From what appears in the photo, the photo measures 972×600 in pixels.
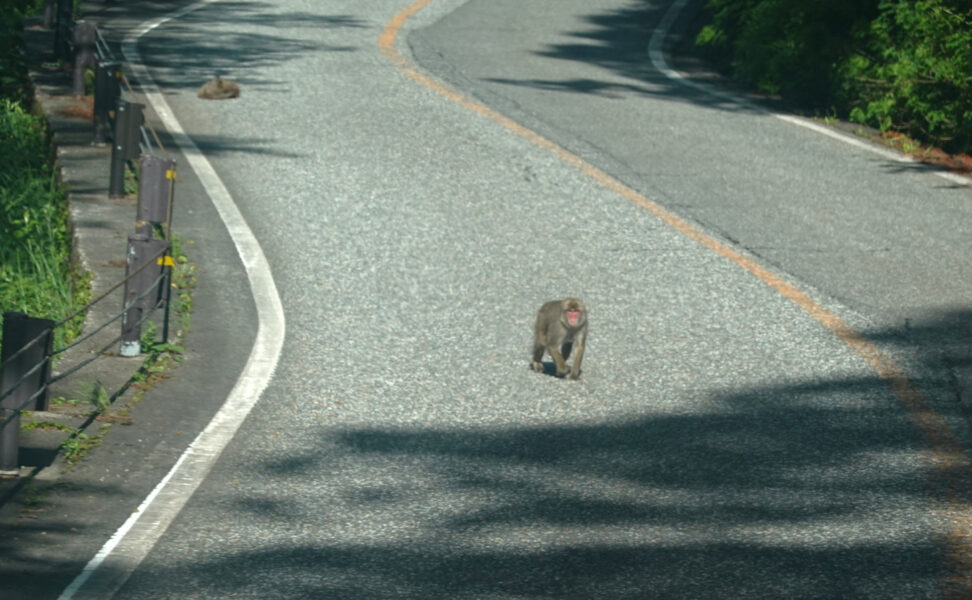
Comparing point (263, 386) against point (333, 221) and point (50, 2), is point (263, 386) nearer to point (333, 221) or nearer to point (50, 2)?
point (333, 221)

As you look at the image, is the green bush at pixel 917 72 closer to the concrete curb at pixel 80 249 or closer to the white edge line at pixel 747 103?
the white edge line at pixel 747 103

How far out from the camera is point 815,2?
15453 millimetres

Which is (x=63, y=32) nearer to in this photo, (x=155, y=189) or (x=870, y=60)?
(x=155, y=189)

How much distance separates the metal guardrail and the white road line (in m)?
0.62

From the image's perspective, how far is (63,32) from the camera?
1488 cm

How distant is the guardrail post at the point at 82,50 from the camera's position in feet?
41.9

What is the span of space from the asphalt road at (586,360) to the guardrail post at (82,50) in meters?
1.00

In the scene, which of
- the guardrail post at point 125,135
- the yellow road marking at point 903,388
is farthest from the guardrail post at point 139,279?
the yellow road marking at point 903,388

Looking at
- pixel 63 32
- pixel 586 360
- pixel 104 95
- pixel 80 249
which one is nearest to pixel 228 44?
pixel 63 32

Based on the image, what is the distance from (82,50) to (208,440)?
8.06 metres

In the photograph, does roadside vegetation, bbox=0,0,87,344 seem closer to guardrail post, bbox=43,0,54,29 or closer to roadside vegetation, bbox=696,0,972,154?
guardrail post, bbox=43,0,54,29

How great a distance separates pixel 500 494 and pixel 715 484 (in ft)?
3.17

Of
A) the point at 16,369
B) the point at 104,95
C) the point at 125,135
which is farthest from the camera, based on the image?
the point at 104,95

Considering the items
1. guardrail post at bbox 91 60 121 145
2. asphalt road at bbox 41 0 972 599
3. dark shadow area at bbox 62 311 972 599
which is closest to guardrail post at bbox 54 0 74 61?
asphalt road at bbox 41 0 972 599
